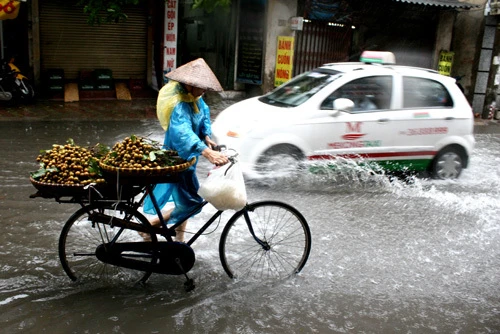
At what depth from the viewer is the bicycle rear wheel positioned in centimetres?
392

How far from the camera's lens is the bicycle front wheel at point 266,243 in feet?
13.8

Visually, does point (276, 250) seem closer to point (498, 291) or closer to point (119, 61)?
point (498, 291)

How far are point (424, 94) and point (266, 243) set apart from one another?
464 centimetres

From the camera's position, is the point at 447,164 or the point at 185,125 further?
the point at 447,164

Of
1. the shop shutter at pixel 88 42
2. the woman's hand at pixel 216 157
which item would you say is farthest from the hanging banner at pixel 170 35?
the woman's hand at pixel 216 157

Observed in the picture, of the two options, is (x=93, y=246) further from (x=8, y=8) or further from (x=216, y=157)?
(x=8, y=8)

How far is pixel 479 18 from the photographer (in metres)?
16.1

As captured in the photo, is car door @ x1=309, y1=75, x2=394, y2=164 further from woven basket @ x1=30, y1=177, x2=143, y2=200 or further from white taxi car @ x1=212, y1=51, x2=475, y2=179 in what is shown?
woven basket @ x1=30, y1=177, x2=143, y2=200

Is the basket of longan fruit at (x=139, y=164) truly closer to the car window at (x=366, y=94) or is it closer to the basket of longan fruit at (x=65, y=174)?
the basket of longan fruit at (x=65, y=174)

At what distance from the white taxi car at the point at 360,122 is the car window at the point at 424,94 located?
0.05 feet

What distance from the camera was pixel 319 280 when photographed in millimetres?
4535

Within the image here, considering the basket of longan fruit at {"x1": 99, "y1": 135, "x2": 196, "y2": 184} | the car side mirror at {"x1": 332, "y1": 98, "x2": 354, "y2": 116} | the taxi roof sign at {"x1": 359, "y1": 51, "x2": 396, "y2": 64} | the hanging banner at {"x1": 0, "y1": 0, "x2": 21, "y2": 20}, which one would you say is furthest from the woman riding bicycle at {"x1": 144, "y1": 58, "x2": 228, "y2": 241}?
the hanging banner at {"x1": 0, "y1": 0, "x2": 21, "y2": 20}

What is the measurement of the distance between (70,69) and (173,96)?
11.0 meters

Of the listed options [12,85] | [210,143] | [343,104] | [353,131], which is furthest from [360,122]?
[12,85]
